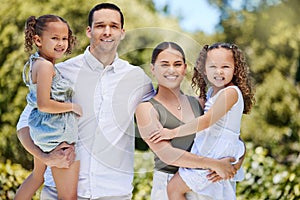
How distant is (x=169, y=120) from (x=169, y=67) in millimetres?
232

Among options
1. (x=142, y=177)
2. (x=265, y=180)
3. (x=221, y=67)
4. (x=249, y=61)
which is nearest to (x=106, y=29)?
(x=221, y=67)

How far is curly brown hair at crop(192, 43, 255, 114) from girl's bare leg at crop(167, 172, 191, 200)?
0.41 metres

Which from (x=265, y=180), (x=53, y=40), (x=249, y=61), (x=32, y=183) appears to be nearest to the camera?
(x=53, y=40)

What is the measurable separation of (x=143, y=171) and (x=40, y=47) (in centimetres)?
217

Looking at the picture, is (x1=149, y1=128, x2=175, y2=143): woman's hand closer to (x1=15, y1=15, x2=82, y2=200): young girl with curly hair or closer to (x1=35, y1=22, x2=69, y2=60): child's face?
(x1=15, y1=15, x2=82, y2=200): young girl with curly hair

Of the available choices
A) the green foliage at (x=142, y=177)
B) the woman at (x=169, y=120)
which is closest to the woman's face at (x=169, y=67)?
the woman at (x=169, y=120)

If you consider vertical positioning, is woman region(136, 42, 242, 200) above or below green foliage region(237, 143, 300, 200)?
above

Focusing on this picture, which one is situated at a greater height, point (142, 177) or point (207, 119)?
point (207, 119)

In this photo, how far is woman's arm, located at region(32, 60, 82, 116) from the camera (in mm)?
2873

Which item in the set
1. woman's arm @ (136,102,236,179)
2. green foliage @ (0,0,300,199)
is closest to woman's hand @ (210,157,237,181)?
woman's arm @ (136,102,236,179)

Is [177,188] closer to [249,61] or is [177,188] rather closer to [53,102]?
[53,102]

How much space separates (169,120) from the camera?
2.95 metres

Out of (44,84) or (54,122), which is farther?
(54,122)

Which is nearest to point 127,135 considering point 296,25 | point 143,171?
point 143,171
